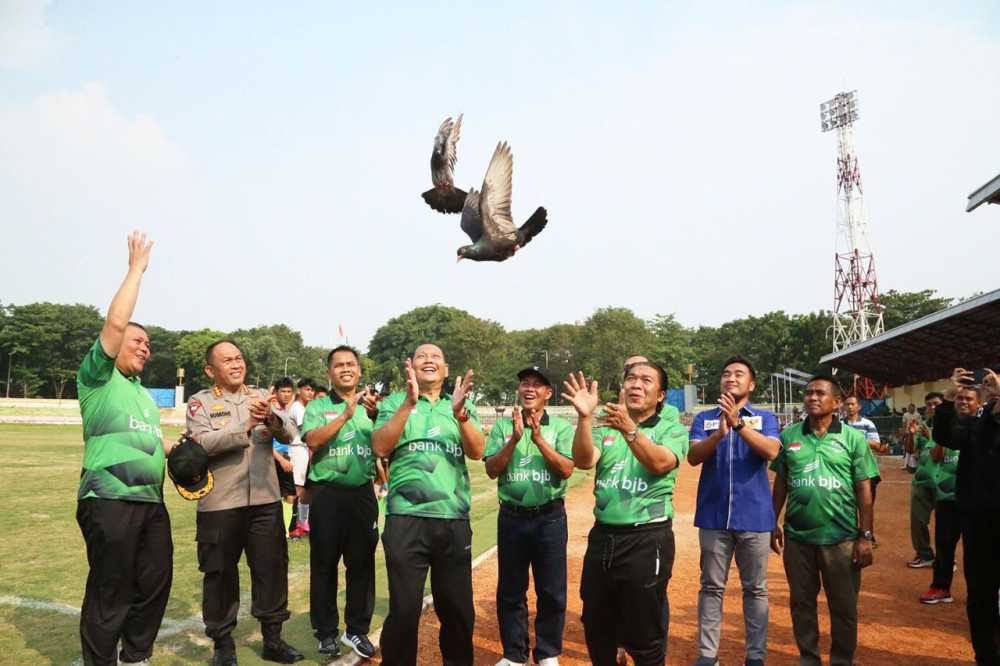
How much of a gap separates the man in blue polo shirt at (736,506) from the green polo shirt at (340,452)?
92.5 inches

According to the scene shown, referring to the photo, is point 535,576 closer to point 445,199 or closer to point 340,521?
point 340,521

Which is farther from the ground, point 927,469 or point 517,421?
point 517,421

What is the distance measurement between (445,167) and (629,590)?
3.45 meters

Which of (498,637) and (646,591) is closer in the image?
(646,591)

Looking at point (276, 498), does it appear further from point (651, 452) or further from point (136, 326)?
point (651, 452)

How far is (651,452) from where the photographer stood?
4148mm

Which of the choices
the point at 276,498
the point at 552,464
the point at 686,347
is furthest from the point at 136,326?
the point at 686,347

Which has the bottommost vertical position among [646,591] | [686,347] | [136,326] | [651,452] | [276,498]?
[646,591]

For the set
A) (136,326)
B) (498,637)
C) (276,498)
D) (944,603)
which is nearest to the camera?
(136,326)

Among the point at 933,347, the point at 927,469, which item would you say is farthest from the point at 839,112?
the point at 927,469

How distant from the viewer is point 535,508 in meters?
5.08

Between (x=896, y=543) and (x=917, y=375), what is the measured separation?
2540 cm

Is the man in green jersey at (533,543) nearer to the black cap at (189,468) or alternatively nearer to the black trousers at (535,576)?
the black trousers at (535,576)

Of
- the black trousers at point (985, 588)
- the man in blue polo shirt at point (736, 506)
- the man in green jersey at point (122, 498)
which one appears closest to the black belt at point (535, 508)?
the man in blue polo shirt at point (736, 506)
